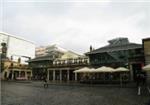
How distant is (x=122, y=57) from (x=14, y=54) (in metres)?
47.1

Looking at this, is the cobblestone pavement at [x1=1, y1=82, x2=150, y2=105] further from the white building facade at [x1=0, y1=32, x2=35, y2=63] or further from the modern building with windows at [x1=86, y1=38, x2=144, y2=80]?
the white building facade at [x1=0, y1=32, x2=35, y2=63]

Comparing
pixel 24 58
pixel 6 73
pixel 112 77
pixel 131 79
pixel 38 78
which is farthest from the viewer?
pixel 24 58

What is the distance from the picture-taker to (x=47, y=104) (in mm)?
8500

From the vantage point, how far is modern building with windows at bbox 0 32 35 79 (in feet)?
153

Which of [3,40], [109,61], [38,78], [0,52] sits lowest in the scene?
[38,78]

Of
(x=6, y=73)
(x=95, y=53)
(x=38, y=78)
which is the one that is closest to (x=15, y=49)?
(x=6, y=73)

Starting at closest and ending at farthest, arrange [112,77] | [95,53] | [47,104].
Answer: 1. [47,104]
2. [112,77]
3. [95,53]

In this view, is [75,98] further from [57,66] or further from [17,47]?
[17,47]

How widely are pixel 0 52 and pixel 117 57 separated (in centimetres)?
4415

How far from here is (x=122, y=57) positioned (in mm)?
29828

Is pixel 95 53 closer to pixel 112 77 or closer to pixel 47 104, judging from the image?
pixel 112 77

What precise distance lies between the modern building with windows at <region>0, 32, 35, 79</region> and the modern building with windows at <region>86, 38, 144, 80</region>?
→ 23138 mm

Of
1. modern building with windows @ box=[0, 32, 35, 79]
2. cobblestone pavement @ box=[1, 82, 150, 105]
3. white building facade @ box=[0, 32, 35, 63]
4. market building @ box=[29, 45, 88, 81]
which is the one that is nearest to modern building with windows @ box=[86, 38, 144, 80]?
market building @ box=[29, 45, 88, 81]

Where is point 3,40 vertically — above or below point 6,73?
above
